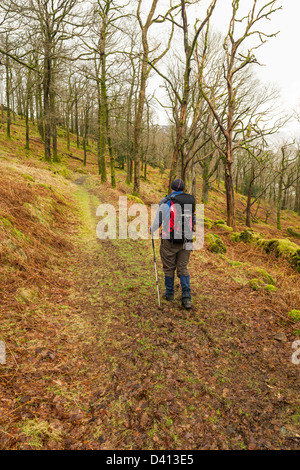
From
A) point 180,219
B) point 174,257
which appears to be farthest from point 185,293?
point 180,219

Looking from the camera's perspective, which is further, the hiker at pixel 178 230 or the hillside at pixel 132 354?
the hiker at pixel 178 230

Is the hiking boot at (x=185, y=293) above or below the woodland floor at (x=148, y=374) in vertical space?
above

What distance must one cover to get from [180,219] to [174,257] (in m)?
0.82

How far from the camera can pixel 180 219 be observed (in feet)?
15.3

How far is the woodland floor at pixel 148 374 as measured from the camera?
240 cm

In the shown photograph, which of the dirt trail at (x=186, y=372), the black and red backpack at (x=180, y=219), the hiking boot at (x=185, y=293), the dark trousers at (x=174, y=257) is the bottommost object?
the dirt trail at (x=186, y=372)

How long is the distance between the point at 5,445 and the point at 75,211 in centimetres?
900

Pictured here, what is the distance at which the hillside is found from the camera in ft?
8.01

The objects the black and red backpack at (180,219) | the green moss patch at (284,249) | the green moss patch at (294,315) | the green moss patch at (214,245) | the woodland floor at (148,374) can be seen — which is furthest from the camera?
the green moss patch at (214,245)

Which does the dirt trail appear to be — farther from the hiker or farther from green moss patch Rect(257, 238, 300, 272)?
green moss patch Rect(257, 238, 300, 272)

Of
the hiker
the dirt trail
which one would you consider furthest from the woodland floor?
the hiker

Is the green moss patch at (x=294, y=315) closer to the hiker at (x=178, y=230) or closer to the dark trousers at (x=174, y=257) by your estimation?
the hiker at (x=178, y=230)

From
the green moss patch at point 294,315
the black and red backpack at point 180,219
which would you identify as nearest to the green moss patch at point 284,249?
the green moss patch at point 294,315

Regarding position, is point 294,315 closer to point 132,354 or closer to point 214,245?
point 132,354
